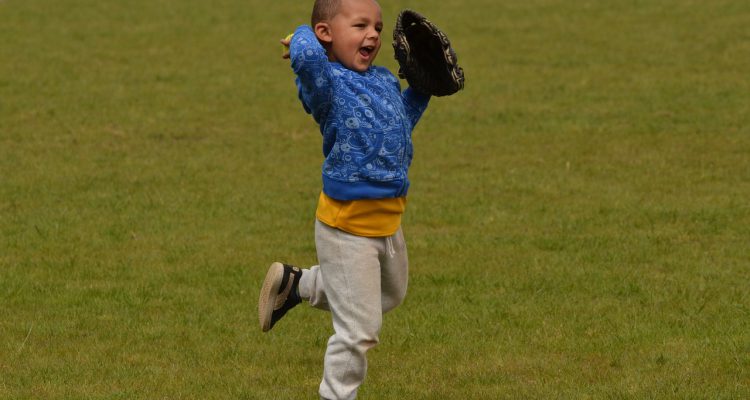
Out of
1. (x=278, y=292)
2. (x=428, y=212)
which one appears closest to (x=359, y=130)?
(x=278, y=292)

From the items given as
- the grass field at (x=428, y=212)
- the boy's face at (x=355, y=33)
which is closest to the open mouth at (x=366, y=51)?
the boy's face at (x=355, y=33)

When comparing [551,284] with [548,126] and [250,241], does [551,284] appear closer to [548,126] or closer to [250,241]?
[250,241]

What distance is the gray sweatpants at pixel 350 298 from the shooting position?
5.84 meters

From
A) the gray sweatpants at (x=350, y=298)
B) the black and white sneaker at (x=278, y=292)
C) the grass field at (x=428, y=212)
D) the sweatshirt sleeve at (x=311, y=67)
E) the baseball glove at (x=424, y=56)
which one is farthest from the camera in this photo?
the grass field at (x=428, y=212)

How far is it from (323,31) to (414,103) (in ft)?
1.89

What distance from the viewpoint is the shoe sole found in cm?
660

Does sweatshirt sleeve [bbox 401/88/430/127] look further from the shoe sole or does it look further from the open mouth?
the shoe sole

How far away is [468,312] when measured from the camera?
338 inches

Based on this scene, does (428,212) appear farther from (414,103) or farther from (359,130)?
(359,130)

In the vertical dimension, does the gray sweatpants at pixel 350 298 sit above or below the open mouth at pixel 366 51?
below

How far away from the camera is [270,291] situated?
663 centimetres

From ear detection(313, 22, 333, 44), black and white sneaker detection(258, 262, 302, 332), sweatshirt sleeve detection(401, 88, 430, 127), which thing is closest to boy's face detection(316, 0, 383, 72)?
ear detection(313, 22, 333, 44)

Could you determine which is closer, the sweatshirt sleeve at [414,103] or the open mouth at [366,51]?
the open mouth at [366,51]

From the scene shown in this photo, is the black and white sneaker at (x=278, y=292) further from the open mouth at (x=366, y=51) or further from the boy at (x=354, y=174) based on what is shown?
the open mouth at (x=366, y=51)
